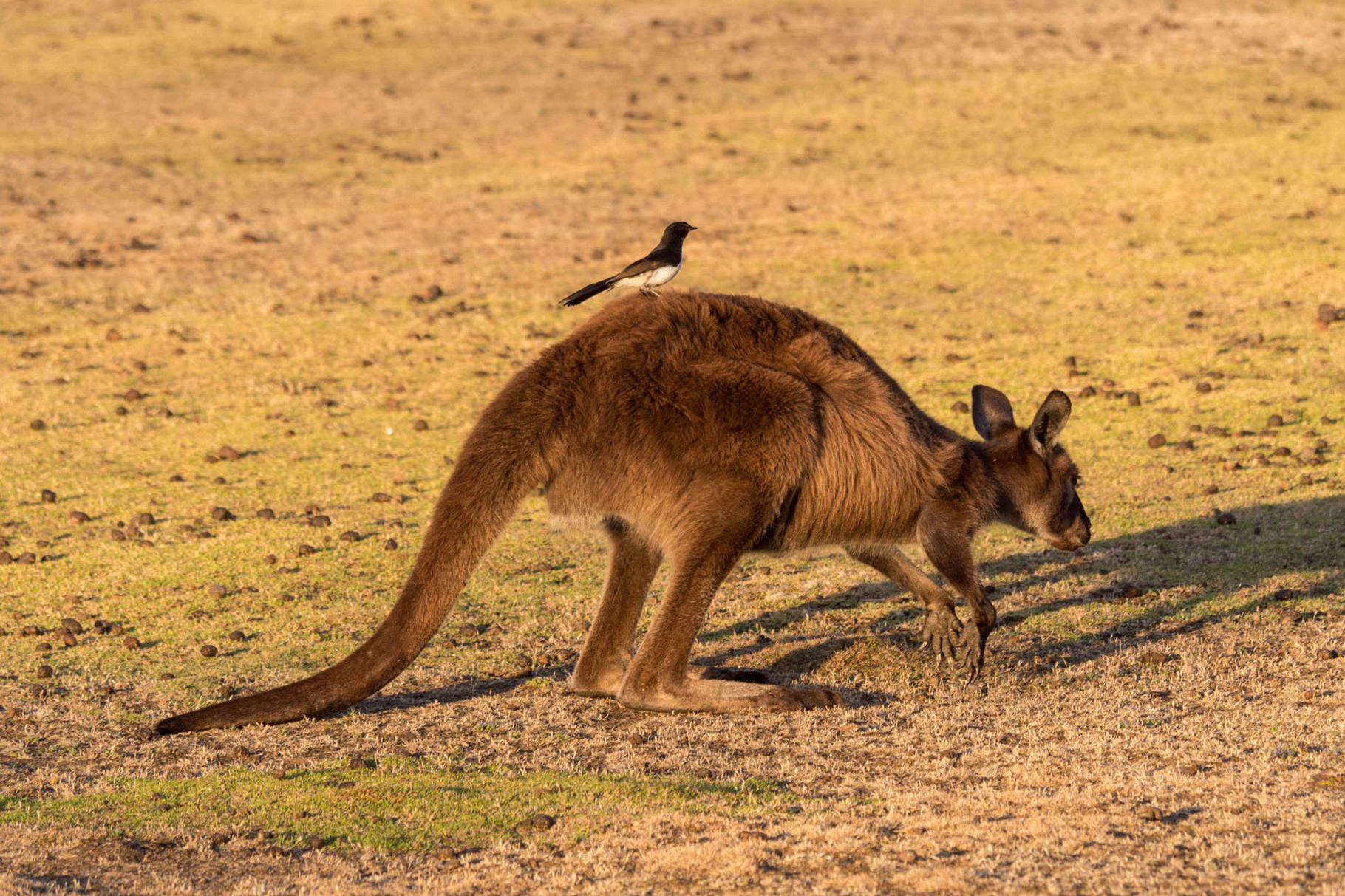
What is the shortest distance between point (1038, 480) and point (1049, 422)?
29 cm

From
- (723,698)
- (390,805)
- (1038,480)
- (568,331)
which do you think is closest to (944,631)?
(1038,480)

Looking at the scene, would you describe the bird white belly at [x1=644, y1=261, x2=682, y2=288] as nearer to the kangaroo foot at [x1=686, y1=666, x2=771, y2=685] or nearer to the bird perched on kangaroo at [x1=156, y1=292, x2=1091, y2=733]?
the bird perched on kangaroo at [x1=156, y1=292, x2=1091, y2=733]

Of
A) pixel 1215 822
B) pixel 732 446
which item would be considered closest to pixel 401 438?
pixel 732 446

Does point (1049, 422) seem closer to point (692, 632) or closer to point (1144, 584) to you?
point (1144, 584)

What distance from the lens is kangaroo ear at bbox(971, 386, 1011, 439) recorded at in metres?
6.92

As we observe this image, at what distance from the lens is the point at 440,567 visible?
5.59 m

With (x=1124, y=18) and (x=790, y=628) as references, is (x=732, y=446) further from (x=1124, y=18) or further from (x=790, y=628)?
(x=1124, y=18)

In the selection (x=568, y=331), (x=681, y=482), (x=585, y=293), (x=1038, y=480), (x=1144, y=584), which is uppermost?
(x=585, y=293)

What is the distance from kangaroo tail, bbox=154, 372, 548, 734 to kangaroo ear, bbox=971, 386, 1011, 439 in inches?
88.6

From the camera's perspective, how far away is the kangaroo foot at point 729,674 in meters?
6.27

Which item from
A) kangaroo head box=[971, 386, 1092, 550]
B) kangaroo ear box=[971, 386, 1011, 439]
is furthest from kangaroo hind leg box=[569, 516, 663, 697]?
kangaroo ear box=[971, 386, 1011, 439]

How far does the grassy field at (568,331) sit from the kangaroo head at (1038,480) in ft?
1.79

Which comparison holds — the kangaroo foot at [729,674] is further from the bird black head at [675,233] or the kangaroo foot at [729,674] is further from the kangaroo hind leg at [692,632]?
the bird black head at [675,233]

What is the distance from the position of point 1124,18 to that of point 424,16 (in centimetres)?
1078
